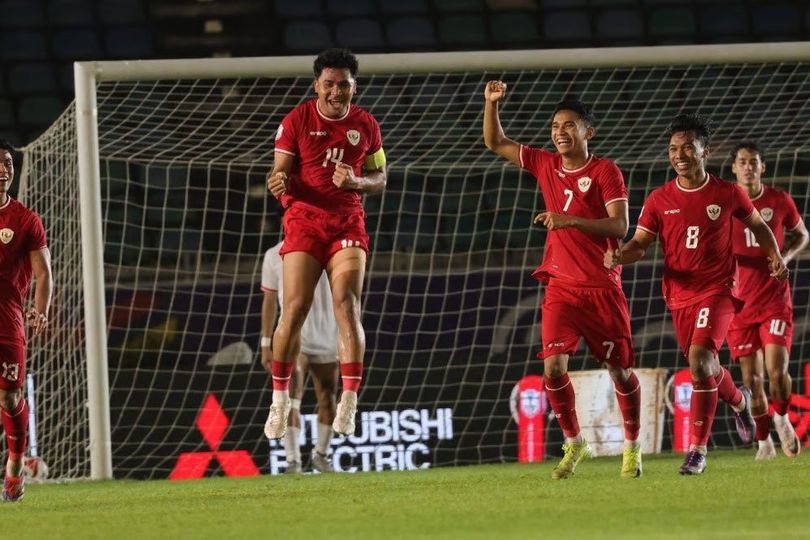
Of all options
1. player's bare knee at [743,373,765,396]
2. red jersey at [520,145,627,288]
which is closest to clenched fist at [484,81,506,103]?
red jersey at [520,145,627,288]

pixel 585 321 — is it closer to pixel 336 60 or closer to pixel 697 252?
pixel 697 252

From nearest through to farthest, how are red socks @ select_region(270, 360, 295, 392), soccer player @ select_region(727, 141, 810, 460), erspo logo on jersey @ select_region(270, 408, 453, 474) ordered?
red socks @ select_region(270, 360, 295, 392), soccer player @ select_region(727, 141, 810, 460), erspo logo on jersey @ select_region(270, 408, 453, 474)

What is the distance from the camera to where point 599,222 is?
6719 millimetres

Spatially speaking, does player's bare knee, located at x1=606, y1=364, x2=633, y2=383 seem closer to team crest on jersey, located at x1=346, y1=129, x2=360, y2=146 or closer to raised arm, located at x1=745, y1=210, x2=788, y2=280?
raised arm, located at x1=745, y1=210, x2=788, y2=280

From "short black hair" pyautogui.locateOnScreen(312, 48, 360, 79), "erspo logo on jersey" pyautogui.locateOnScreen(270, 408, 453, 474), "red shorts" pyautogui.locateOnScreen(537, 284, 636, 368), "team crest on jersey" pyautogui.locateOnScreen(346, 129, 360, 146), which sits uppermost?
"short black hair" pyautogui.locateOnScreen(312, 48, 360, 79)

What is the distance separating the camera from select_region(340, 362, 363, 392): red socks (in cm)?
673

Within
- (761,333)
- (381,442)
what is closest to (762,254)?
(761,333)

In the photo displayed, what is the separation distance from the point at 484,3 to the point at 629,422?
9.26 meters

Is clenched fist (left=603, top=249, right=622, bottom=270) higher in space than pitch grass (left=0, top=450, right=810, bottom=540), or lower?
higher

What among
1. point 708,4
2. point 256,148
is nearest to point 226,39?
point 256,148

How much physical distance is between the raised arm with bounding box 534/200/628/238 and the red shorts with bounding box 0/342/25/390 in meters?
2.50

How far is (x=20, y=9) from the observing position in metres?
15.5

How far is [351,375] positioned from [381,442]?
336cm

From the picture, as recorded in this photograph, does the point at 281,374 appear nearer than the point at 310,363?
Yes
